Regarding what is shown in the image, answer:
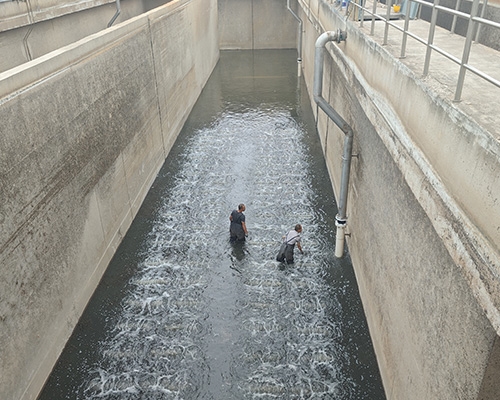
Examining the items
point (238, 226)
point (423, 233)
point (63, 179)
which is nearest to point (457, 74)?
point (423, 233)

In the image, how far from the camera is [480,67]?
18.5 feet

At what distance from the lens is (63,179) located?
7672mm

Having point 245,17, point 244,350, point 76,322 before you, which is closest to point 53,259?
point 76,322

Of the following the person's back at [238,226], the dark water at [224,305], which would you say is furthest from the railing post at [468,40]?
the person's back at [238,226]

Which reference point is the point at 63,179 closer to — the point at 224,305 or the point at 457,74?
the point at 224,305

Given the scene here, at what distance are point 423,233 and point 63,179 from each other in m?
5.83

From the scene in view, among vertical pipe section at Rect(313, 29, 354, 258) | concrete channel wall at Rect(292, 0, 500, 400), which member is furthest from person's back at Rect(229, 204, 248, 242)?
concrete channel wall at Rect(292, 0, 500, 400)

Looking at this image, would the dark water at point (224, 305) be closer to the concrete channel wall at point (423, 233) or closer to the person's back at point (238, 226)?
the person's back at point (238, 226)

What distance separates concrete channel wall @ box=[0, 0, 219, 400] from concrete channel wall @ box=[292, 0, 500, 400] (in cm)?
517

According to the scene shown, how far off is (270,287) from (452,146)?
5.64 metres

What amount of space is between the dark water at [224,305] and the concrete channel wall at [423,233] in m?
0.83

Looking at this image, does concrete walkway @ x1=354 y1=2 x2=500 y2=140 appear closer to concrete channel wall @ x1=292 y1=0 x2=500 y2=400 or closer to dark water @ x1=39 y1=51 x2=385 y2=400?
concrete channel wall @ x1=292 y1=0 x2=500 y2=400

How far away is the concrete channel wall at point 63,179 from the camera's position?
6203 millimetres

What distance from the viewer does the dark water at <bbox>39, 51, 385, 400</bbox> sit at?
700 centimetres
